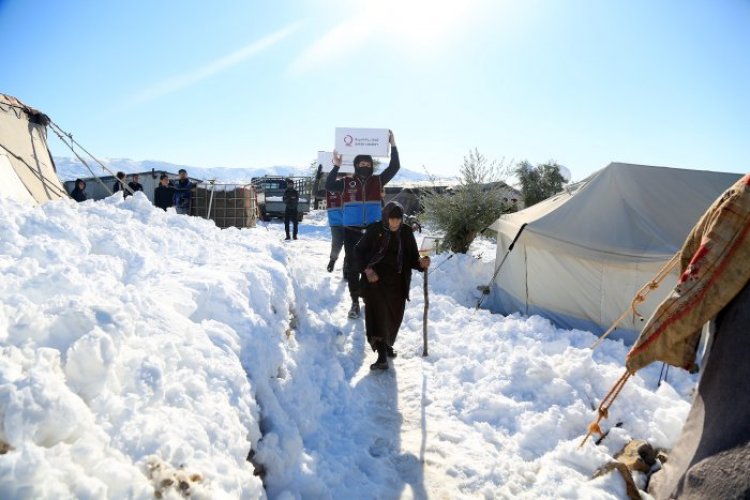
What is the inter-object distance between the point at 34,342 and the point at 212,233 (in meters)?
3.79

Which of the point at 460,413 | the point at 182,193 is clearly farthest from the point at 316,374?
the point at 182,193

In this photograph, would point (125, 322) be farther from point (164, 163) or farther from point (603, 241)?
point (164, 163)

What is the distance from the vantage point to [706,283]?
227 cm

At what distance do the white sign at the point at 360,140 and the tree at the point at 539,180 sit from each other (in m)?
15.3

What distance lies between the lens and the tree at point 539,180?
2344 cm

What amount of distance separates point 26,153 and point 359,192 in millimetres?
5382

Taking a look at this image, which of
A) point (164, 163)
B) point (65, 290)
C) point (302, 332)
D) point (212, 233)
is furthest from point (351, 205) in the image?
point (164, 163)

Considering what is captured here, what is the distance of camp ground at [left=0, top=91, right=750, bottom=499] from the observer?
1795 mm

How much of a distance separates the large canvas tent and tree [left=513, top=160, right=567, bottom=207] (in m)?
20.6

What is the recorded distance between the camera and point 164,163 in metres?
103

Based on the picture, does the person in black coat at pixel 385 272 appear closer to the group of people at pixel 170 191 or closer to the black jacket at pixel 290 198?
the group of people at pixel 170 191

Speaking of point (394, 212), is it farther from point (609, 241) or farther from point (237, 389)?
point (609, 241)

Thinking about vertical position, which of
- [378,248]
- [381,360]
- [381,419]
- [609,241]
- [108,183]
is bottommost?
[381,419]

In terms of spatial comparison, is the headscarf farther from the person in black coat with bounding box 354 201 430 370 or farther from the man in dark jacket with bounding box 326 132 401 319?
the man in dark jacket with bounding box 326 132 401 319
